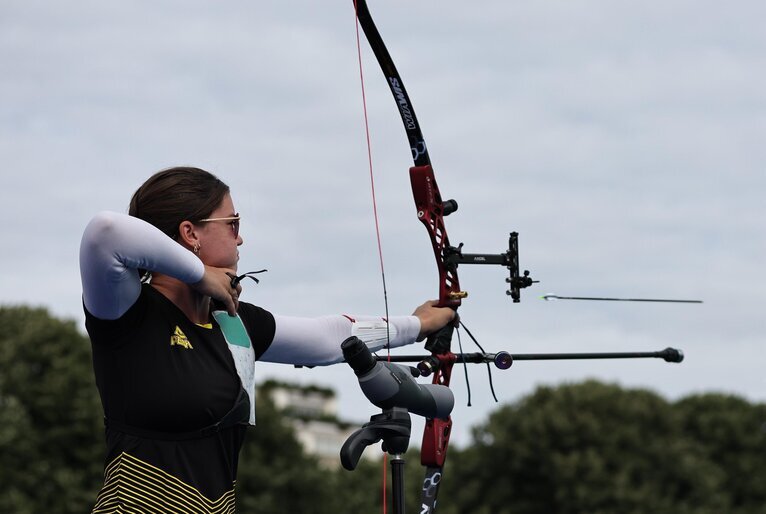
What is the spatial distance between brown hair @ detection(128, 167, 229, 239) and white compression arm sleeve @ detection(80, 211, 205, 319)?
1.01ft

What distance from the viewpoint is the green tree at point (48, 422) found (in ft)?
92.3

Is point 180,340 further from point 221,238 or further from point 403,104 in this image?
point 403,104

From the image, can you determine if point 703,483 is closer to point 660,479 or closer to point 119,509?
point 660,479

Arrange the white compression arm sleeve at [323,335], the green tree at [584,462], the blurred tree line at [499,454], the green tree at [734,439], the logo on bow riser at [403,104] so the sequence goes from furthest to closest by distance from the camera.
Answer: the green tree at [734,439], the green tree at [584,462], the blurred tree line at [499,454], the logo on bow riser at [403,104], the white compression arm sleeve at [323,335]

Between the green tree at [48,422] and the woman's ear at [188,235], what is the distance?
81.3ft

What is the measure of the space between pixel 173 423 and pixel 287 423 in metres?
31.7

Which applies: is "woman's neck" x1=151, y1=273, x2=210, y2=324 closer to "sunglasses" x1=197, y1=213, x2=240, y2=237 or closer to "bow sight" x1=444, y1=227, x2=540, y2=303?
"sunglasses" x1=197, y1=213, x2=240, y2=237

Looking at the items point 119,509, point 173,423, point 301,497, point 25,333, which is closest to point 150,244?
point 173,423

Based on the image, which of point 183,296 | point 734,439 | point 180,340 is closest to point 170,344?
point 180,340

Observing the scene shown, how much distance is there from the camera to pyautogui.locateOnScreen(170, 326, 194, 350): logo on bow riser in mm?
4094

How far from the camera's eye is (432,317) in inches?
213

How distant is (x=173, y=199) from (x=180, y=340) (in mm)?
508

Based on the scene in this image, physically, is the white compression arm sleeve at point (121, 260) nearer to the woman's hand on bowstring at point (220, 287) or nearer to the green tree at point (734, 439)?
the woman's hand on bowstring at point (220, 287)

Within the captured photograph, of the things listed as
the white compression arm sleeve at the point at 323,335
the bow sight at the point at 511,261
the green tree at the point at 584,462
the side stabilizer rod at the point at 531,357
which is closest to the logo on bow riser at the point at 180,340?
the white compression arm sleeve at the point at 323,335
